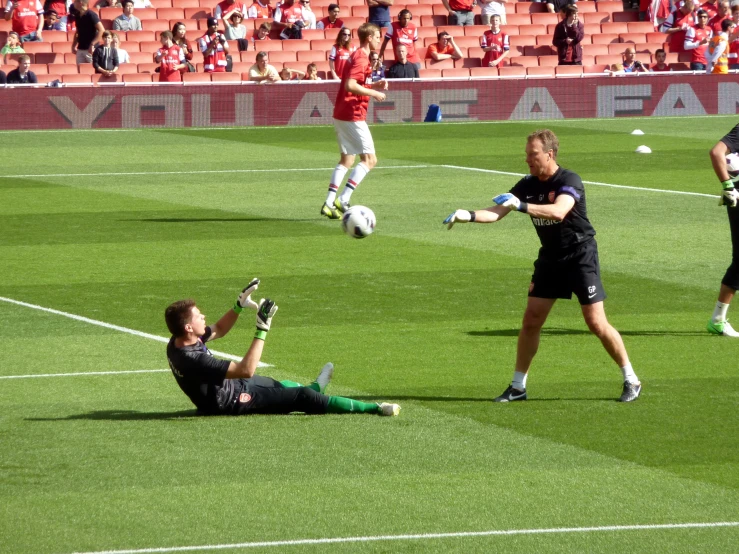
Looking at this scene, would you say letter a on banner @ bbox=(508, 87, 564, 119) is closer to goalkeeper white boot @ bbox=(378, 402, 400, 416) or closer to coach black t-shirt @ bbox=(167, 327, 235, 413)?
goalkeeper white boot @ bbox=(378, 402, 400, 416)

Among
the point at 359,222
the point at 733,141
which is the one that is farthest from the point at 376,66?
the point at 733,141

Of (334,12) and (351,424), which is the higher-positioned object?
(334,12)

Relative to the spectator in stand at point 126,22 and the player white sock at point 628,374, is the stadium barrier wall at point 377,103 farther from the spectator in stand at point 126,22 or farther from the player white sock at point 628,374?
the player white sock at point 628,374

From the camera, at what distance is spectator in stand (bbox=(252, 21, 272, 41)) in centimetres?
3438

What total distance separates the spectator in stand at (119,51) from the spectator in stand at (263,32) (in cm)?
345

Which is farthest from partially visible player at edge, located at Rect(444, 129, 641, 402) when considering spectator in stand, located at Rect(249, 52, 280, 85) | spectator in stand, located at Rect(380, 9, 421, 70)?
spectator in stand, located at Rect(380, 9, 421, 70)

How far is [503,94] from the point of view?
33469 millimetres

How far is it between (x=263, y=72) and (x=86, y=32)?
14.5 feet

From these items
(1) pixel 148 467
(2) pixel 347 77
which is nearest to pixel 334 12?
(2) pixel 347 77

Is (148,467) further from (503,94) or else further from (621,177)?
(503,94)

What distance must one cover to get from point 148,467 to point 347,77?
11.2 m

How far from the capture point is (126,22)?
33.9 metres

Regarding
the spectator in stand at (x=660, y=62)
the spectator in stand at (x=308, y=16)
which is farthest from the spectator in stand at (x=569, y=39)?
the spectator in stand at (x=308, y=16)

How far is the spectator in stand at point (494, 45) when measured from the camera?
36125 mm
